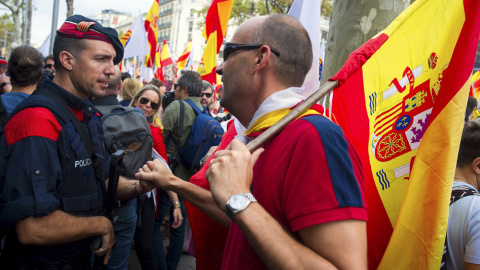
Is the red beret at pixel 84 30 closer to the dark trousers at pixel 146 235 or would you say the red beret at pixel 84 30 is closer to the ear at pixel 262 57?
the ear at pixel 262 57

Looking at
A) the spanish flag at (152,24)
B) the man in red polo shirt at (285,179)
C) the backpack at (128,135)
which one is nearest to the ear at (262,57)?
the man in red polo shirt at (285,179)

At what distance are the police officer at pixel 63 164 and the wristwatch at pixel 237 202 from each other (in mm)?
1109

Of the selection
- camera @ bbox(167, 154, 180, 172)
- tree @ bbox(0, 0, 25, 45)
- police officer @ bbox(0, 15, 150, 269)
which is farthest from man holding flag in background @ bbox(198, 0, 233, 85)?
tree @ bbox(0, 0, 25, 45)

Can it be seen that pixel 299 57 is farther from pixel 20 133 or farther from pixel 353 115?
pixel 20 133

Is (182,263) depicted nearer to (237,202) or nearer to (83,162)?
(83,162)

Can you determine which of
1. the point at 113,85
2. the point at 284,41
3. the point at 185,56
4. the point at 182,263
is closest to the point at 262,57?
the point at 284,41

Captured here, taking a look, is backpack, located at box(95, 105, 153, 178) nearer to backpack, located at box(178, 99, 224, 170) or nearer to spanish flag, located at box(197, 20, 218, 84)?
backpack, located at box(178, 99, 224, 170)

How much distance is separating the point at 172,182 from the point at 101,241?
25.7 inches

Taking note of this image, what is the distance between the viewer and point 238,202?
1288 millimetres

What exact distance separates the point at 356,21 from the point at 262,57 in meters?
1.60

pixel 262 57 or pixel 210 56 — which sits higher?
pixel 262 57

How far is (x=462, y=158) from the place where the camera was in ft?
7.84

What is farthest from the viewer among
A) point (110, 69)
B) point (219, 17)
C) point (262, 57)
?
point (219, 17)

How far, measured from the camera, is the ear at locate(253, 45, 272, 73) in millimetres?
1662
